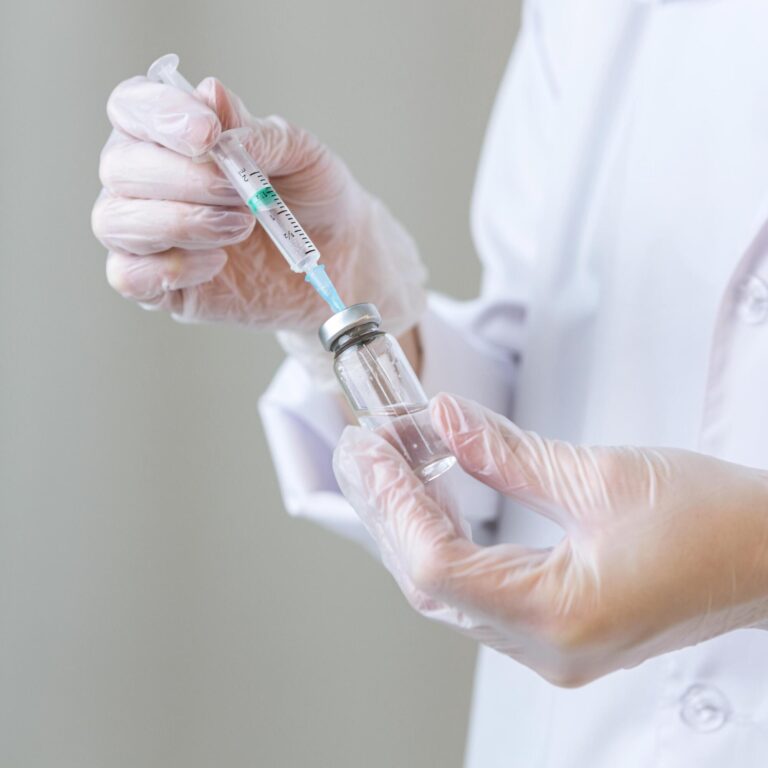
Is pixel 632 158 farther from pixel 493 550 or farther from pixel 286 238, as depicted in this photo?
Result: pixel 493 550

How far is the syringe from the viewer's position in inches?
32.1

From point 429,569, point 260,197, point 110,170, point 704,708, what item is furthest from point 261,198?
point 704,708

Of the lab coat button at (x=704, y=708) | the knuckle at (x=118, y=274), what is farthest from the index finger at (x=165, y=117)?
the lab coat button at (x=704, y=708)

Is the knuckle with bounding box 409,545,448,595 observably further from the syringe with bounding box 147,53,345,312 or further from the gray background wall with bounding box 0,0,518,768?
the gray background wall with bounding box 0,0,518,768

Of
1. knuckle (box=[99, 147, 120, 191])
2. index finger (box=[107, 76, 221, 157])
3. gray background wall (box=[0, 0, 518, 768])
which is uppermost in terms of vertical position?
index finger (box=[107, 76, 221, 157])

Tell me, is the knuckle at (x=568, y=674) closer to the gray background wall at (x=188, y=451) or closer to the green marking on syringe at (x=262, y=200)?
the green marking on syringe at (x=262, y=200)

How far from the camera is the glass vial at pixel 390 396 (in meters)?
0.75

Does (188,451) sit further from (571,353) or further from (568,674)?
(568,674)

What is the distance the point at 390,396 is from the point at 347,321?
0.09 metres

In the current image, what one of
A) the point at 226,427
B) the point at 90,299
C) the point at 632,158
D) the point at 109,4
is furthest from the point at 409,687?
the point at 109,4

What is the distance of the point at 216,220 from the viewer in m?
0.84

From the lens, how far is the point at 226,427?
4.94 ft

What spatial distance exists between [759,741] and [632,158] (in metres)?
0.56

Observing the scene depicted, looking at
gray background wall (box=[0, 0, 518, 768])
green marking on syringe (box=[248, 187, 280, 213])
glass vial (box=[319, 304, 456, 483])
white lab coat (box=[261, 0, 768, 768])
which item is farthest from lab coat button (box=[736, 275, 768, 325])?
gray background wall (box=[0, 0, 518, 768])
